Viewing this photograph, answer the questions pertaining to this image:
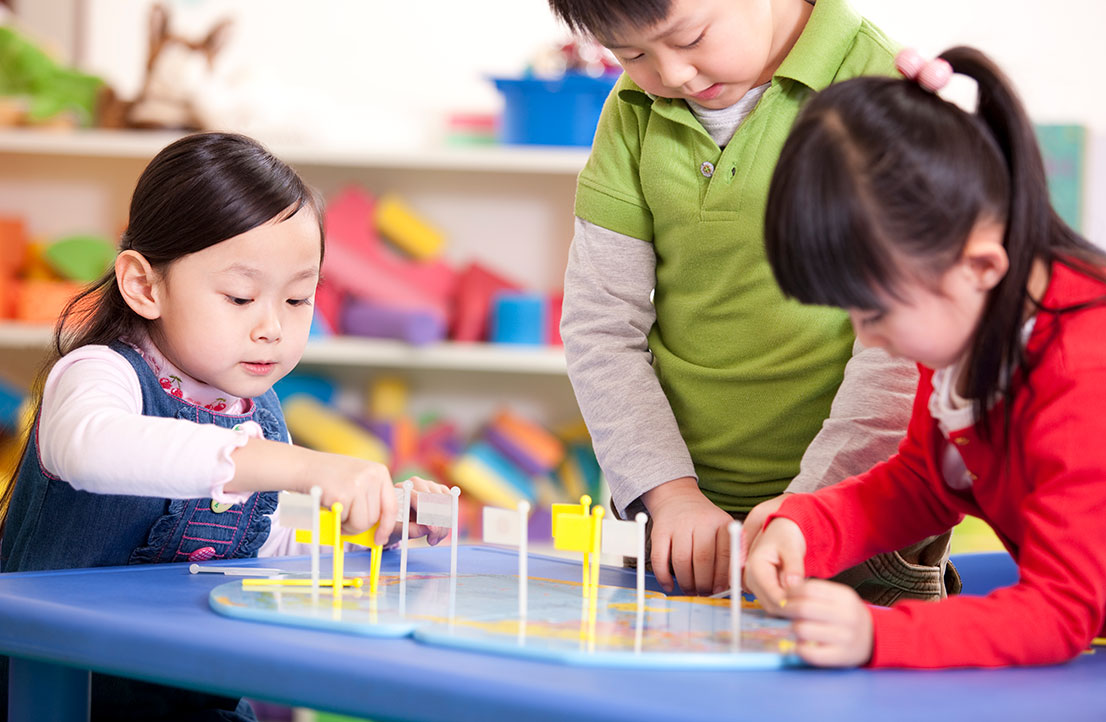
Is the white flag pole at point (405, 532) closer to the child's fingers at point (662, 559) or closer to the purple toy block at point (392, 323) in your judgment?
the child's fingers at point (662, 559)

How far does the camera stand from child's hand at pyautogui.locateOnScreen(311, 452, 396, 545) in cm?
84

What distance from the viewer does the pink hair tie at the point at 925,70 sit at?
0.73m

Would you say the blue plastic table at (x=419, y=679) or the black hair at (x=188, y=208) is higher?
the black hair at (x=188, y=208)

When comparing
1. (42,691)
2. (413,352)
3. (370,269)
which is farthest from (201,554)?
(370,269)

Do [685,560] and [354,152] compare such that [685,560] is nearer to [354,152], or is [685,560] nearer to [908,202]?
[908,202]

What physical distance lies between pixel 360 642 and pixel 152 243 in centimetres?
58

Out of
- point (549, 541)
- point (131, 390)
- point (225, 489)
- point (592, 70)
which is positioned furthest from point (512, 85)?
point (225, 489)

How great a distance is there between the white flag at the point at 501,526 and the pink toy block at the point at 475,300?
4.99ft

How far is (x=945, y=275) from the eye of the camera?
27.2 inches

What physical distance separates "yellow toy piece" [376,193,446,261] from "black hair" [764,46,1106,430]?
1.76 metres

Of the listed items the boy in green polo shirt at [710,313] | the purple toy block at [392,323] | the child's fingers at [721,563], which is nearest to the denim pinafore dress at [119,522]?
the boy in green polo shirt at [710,313]

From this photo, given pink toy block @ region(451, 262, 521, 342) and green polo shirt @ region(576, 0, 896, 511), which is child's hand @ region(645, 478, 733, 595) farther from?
pink toy block @ region(451, 262, 521, 342)

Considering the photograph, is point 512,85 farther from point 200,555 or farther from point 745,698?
point 745,698

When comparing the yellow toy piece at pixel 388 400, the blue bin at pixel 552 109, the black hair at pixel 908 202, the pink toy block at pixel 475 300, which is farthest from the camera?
the yellow toy piece at pixel 388 400
